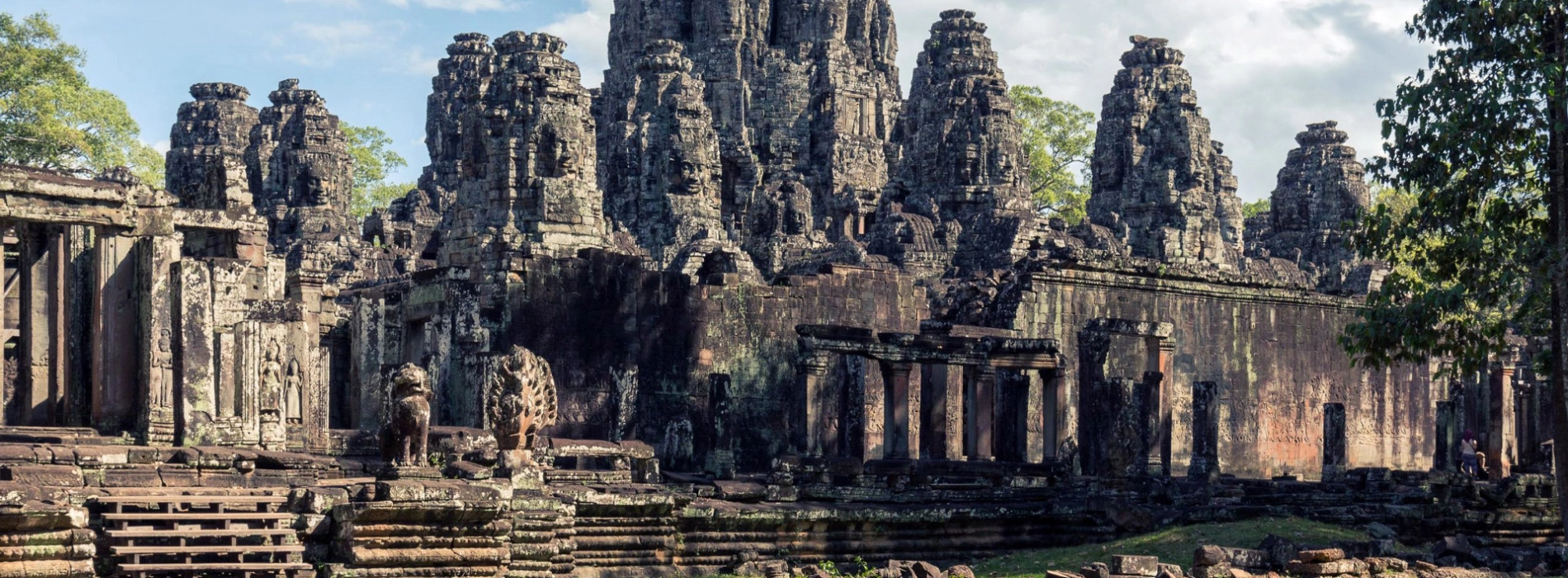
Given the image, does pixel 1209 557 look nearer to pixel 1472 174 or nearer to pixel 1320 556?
pixel 1320 556

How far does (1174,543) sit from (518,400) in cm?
789

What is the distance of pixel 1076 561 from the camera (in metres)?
20.6

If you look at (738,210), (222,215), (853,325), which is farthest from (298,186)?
(222,215)

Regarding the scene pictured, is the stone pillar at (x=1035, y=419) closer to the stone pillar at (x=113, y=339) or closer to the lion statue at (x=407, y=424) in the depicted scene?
the stone pillar at (x=113, y=339)

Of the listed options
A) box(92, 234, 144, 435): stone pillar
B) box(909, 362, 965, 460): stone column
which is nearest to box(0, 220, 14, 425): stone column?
box(92, 234, 144, 435): stone pillar

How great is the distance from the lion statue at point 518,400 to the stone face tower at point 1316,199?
40.1 meters

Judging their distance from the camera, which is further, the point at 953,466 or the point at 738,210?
the point at 738,210

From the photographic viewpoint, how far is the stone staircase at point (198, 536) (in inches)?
593

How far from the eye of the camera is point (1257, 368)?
3866 centimetres

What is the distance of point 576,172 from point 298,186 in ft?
83.2

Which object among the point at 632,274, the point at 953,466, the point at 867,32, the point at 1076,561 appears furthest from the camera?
the point at 867,32

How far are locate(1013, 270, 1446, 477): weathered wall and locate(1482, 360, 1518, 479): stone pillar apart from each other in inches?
100

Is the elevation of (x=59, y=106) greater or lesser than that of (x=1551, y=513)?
greater

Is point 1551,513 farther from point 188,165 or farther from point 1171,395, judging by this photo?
point 188,165
